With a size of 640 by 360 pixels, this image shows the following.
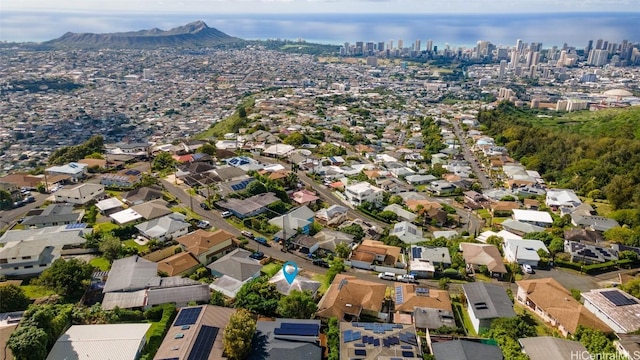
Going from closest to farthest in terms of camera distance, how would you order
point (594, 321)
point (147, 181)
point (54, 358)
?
point (54, 358) < point (594, 321) < point (147, 181)

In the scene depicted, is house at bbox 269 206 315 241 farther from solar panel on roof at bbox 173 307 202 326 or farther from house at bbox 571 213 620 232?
house at bbox 571 213 620 232

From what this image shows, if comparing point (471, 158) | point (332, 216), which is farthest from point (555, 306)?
point (471, 158)

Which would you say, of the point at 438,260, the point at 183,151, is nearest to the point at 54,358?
the point at 438,260

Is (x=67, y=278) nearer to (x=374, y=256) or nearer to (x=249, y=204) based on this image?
(x=249, y=204)

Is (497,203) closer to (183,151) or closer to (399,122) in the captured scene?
(183,151)

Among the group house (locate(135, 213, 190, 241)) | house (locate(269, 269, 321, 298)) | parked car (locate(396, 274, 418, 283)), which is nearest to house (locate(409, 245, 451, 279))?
parked car (locate(396, 274, 418, 283))

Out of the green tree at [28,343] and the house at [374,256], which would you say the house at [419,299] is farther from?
the green tree at [28,343]

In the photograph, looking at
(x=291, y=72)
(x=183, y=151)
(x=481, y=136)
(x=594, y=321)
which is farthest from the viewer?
(x=291, y=72)
